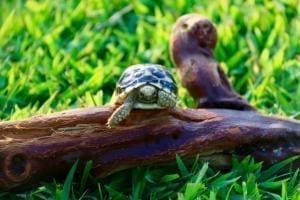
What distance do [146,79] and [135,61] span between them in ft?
3.50

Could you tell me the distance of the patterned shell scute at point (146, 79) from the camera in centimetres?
271

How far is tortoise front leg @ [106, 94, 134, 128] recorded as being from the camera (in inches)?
104

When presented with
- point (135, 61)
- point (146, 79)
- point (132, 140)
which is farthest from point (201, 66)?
point (135, 61)

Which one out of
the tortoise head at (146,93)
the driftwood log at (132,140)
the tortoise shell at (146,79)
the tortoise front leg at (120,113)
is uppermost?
the tortoise shell at (146,79)

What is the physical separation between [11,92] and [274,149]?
1.11 m

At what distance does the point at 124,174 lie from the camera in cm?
279

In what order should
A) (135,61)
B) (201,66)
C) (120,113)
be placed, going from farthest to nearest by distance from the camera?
(135,61)
(201,66)
(120,113)

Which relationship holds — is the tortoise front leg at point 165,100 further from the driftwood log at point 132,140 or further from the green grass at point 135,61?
the green grass at point 135,61

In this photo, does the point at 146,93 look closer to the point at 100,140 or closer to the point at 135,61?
the point at 100,140

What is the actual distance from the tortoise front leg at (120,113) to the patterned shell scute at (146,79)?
5cm

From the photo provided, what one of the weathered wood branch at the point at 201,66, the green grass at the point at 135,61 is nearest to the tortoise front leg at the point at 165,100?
the green grass at the point at 135,61

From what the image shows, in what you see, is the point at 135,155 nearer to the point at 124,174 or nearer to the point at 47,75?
the point at 124,174

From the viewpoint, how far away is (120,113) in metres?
2.63

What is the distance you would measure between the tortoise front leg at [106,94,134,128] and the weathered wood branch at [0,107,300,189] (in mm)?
38
